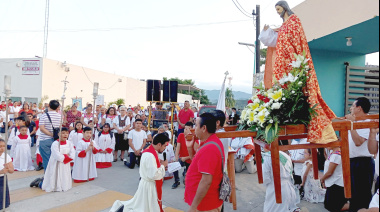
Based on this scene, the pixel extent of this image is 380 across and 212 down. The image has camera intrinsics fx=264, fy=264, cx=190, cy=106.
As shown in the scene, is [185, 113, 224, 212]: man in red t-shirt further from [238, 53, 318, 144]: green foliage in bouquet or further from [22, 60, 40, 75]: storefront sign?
[22, 60, 40, 75]: storefront sign

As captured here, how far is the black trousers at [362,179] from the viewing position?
4191mm

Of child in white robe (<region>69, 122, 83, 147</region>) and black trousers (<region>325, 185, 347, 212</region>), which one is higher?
child in white robe (<region>69, 122, 83, 147</region>)

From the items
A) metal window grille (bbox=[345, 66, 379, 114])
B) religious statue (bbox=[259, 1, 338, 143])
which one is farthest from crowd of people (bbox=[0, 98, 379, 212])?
metal window grille (bbox=[345, 66, 379, 114])

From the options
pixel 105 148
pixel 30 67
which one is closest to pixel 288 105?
pixel 105 148

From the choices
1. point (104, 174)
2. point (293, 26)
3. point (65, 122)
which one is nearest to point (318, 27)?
point (293, 26)

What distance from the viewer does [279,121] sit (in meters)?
2.71

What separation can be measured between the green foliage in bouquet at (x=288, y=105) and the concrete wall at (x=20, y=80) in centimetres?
2143

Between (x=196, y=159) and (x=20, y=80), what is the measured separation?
22785mm

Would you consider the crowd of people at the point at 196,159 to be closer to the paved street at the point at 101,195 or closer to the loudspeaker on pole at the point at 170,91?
the paved street at the point at 101,195

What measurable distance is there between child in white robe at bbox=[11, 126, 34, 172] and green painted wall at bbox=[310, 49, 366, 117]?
9262 mm

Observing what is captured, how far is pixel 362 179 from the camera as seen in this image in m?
4.23

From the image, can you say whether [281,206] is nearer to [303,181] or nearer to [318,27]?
[303,181]

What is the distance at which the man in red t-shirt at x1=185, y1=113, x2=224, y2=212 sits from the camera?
9.20 ft

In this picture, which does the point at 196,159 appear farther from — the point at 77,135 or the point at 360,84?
the point at 360,84
